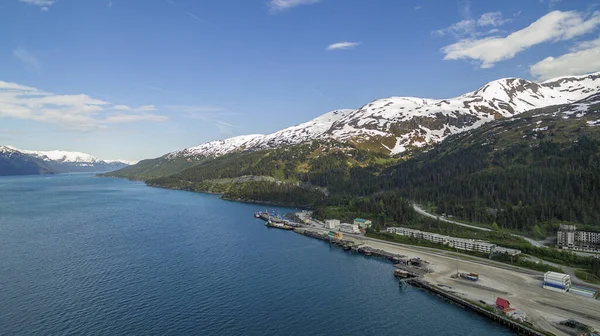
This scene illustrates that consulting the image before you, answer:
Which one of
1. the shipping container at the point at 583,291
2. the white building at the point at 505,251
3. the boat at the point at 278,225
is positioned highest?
the white building at the point at 505,251

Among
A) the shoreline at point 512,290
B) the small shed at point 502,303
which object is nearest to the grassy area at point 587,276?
the shoreline at point 512,290

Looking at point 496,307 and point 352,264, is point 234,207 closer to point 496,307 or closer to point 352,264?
point 352,264

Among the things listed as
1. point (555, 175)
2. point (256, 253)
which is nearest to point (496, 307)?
point (256, 253)

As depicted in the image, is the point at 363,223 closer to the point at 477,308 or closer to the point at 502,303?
the point at 477,308

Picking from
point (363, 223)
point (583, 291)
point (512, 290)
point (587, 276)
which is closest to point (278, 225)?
point (363, 223)

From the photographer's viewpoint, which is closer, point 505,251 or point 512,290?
point 512,290

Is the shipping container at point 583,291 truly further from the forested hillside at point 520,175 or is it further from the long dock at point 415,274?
the forested hillside at point 520,175

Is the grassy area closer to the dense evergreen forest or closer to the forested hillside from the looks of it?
the forested hillside
